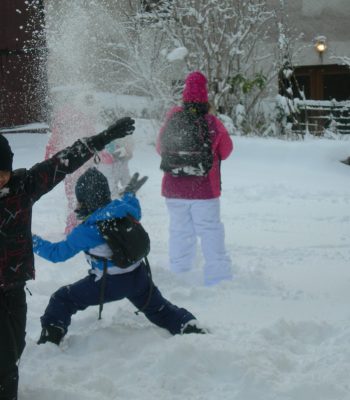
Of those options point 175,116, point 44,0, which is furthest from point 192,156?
point 44,0

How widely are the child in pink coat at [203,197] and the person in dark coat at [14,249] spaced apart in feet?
5.85

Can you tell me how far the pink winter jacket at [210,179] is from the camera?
4.52 m

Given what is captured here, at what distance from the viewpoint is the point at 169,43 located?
12445 mm

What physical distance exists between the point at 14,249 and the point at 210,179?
2.03 m

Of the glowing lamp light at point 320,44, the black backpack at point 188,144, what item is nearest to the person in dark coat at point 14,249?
the black backpack at point 188,144

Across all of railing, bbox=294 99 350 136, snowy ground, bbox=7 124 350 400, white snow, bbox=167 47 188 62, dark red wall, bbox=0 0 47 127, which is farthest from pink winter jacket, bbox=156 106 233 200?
dark red wall, bbox=0 0 47 127

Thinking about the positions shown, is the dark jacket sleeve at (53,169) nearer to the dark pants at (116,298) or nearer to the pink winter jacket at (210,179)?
the dark pants at (116,298)

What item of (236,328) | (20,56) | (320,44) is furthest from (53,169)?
(320,44)

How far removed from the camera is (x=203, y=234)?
4.62 m

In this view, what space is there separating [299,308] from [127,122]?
172 centimetres

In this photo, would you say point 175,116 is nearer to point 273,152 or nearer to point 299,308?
point 299,308

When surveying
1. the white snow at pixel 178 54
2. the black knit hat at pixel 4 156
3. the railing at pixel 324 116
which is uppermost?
the white snow at pixel 178 54

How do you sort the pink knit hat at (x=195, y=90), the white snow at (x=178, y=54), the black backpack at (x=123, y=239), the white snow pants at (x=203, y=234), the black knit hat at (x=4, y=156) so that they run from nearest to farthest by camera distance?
1. the black knit hat at (x=4, y=156)
2. the black backpack at (x=123, y=239)
3. the pink knit hat at (x=195, y=90)
4. the white snow pants at (x=203, y=234)
5. the white snow at (x=178, y=54)

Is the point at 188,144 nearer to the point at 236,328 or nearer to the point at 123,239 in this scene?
the point at 123,239
